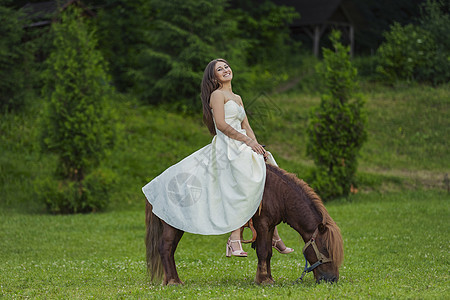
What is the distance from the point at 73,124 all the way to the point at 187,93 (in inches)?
320

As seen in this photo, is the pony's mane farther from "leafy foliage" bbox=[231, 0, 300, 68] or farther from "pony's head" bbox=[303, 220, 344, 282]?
"leafy foliage" bbox=[231, 0, 300, 68]

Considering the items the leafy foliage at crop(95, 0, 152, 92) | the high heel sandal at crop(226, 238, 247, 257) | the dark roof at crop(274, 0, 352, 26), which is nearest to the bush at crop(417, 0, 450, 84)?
the dark roof at crop(274, 0, 352, 26)

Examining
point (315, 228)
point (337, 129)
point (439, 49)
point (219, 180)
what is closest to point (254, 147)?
point (219, 180)

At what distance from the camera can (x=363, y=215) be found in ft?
39.7

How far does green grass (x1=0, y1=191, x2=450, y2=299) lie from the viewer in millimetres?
5316

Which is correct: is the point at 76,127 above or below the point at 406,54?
below

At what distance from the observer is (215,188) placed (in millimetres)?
5652

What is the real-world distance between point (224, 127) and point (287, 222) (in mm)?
1226

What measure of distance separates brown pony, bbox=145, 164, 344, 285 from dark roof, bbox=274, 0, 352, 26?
85.4 ft

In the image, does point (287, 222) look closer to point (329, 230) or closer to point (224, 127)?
point (329, 230)

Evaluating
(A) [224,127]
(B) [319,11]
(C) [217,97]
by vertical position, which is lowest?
(B) [319,11]

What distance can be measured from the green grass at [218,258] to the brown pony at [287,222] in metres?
0.21

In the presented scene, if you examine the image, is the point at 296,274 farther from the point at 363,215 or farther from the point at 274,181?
the point at 363,215

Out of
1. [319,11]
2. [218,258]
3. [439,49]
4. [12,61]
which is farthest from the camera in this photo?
[319,11]
